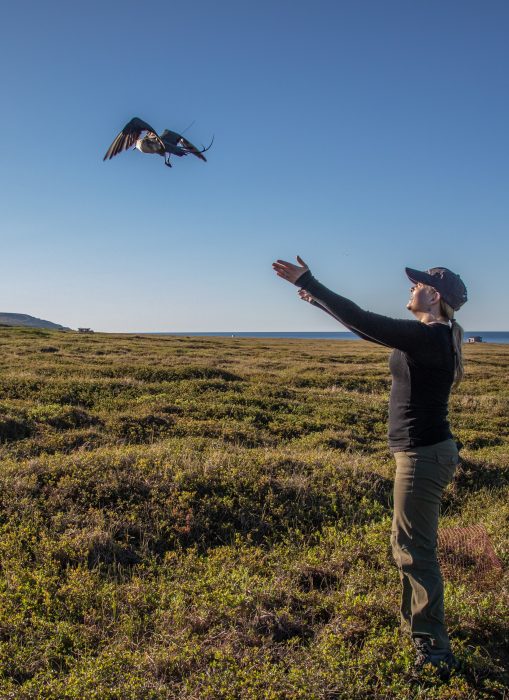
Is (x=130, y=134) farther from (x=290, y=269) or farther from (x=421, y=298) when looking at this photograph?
(x=421, y=298)

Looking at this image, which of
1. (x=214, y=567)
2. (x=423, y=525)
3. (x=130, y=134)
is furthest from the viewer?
(x=130, y=134)

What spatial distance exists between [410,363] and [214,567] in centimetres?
360

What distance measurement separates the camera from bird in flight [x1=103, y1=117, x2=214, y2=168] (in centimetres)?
716

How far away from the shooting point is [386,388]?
25.6m

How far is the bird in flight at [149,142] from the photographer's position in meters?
7.16

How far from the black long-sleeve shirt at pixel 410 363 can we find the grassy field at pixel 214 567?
191 centimetres

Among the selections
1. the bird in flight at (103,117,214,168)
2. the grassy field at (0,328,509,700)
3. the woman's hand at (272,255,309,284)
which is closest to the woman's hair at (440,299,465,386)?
the woman's hand at (272,255,309,284)

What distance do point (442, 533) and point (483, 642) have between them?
86.7 inches

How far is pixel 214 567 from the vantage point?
633cm

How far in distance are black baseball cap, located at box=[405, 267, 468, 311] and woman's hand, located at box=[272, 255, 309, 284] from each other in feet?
3.53

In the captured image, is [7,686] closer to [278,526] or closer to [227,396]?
[278,526]

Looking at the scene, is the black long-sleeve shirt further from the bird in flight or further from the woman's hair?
the bird in flight

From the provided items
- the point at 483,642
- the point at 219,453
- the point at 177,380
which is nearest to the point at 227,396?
the point at 177,380

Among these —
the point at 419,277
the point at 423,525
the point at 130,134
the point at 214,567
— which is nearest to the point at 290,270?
the point at 419,277
